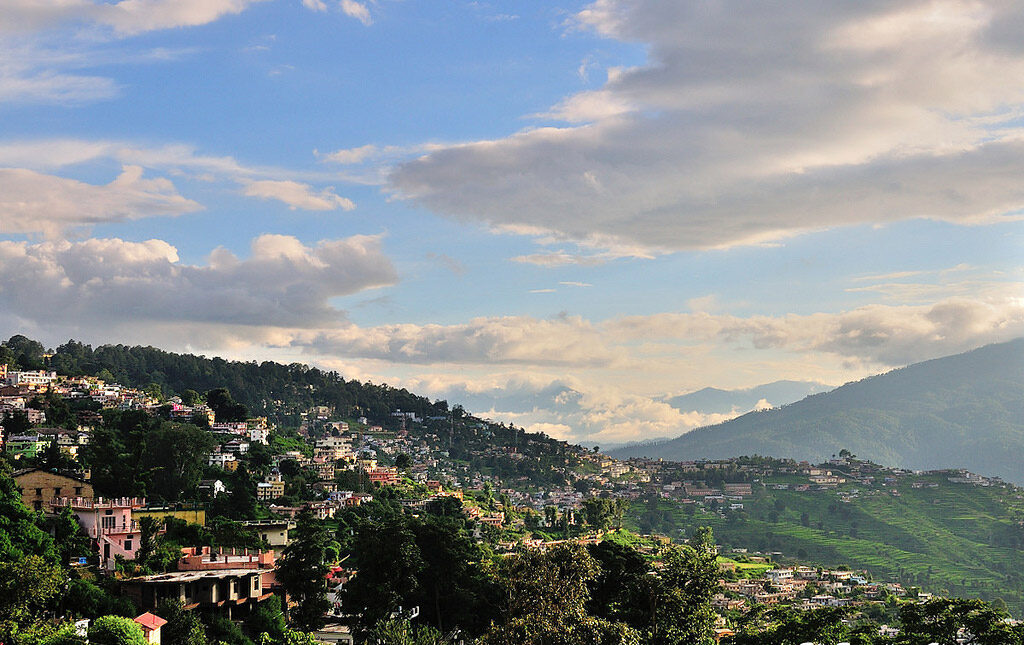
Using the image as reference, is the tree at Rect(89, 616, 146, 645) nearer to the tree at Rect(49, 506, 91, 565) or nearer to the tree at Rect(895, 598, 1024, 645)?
the tree at Rect(49, 506, 91, 565)

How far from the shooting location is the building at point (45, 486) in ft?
156

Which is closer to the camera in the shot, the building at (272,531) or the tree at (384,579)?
the tree at (384,579)

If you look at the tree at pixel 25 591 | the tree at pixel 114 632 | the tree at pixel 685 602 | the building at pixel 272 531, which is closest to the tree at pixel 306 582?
the tree at pixel 114 632

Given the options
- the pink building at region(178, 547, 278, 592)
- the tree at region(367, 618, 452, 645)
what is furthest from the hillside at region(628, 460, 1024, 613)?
the tree at region(367, 618, 452, 645)

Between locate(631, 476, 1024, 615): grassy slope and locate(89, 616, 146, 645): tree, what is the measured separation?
9737 centimetres

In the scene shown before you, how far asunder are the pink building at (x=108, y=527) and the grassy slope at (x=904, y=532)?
302ft

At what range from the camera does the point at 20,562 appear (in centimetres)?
3281

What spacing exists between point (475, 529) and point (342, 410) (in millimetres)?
87133

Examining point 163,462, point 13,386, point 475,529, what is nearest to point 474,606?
point 163,462

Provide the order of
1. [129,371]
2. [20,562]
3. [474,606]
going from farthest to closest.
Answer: [129,371] → [474,606] → [20,562]

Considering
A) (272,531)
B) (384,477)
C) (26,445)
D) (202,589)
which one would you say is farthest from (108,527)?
(384,477)

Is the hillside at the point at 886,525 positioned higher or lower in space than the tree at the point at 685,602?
lower

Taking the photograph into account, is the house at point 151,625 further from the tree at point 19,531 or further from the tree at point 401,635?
the tree at point 401,635

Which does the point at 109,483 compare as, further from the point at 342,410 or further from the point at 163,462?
the point at 342,410
